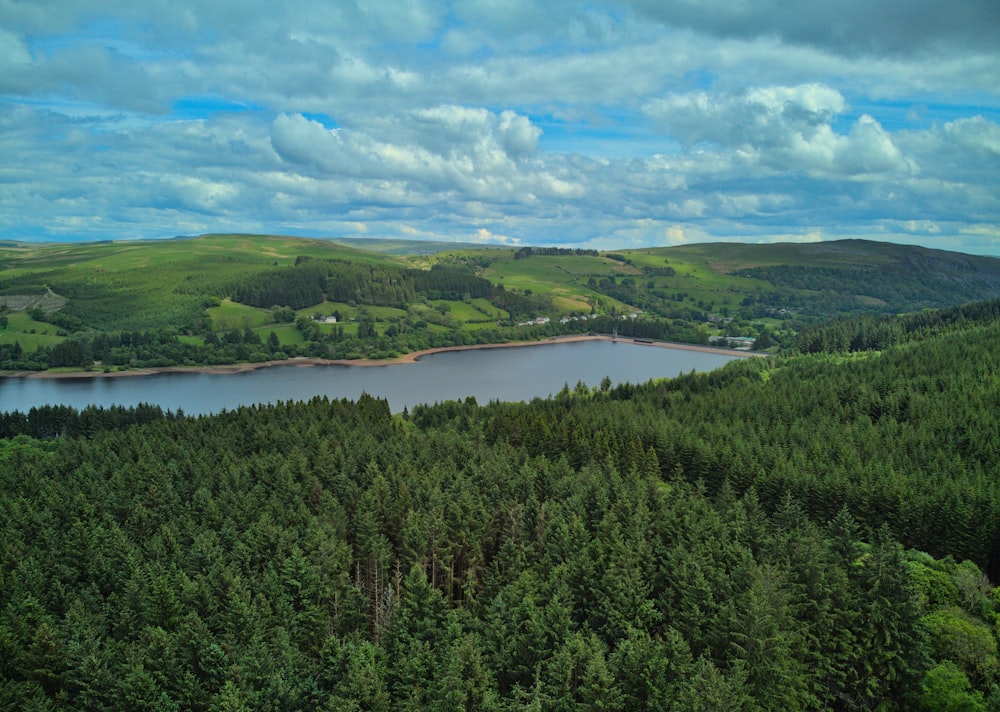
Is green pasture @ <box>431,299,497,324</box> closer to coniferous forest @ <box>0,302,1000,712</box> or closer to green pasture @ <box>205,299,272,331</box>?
green pasture @ <box>205,299,272,331</box>

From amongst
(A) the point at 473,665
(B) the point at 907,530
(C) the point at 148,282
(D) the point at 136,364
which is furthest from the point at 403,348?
(A) the point at 473,665

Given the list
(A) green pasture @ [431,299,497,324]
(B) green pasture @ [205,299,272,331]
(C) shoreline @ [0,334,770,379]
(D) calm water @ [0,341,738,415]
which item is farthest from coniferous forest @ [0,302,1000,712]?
(A) green pasture @ [431,299,497,324]

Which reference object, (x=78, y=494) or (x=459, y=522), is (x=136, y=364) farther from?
(x=459, y=522)

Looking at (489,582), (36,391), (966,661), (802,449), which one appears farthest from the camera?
(36,391)

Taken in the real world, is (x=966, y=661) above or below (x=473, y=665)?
below

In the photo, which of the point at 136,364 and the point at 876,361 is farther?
the point at 136,364

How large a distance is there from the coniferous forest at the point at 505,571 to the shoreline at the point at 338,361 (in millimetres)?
79164

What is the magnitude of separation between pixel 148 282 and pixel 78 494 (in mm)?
166180

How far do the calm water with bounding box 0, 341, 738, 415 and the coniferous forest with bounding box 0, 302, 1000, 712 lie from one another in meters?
49.5

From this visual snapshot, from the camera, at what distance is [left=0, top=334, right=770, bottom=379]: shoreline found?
4781 inches

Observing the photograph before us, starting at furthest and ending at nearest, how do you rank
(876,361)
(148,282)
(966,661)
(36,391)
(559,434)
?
(148,282) < (36,391) < (876,361) < (559,434) < (966,661)

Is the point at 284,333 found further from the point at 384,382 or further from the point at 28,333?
the point at 384,382

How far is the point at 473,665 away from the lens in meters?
21.9

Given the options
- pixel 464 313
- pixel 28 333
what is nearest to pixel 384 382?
pixel 28 333
